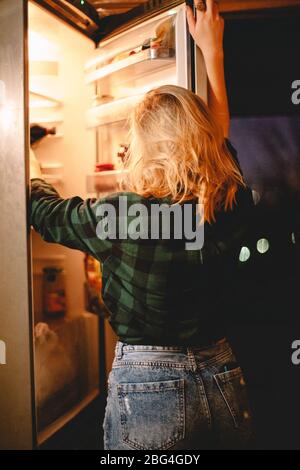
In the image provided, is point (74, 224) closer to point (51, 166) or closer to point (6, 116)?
point (6, 116)

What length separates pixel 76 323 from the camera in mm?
2014

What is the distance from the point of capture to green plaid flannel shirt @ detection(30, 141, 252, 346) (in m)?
0.94

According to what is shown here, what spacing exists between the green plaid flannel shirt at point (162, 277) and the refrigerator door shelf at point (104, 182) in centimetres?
63

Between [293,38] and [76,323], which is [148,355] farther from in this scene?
[293,38]

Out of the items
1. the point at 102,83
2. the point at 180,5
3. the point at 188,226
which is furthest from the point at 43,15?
the point at 188,226

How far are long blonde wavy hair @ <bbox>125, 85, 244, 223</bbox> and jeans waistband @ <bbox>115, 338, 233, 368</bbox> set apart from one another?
1.00 feet

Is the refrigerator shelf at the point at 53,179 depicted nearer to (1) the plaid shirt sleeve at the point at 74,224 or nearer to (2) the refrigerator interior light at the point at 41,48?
(2) the refrigerator interior light at the point at 41,48

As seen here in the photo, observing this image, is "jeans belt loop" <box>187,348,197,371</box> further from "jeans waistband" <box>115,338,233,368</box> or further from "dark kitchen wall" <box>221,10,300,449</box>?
"dark kitchen wall" <box>221,10,300,449</box>

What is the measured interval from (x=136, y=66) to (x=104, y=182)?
0.46 m

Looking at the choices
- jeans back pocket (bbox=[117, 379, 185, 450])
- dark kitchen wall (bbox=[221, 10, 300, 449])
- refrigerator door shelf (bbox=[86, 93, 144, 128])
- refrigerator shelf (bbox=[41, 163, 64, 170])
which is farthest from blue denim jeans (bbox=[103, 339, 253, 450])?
refrigerator shelf (bbox=[41, 163, 64, 170])

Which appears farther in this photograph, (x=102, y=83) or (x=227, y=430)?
(x=102, y=83)

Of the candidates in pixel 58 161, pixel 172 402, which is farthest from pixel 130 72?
pixel 172 402
